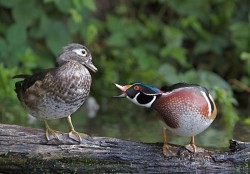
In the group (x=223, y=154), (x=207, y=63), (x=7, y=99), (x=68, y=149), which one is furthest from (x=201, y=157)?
(x=207, y=63)

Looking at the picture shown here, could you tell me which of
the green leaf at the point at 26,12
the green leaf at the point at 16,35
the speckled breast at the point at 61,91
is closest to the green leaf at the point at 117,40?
the green leaf at the point at 26,12

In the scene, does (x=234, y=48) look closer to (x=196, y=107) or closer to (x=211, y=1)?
(x=211, y=1)

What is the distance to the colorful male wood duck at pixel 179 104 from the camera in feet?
15.5

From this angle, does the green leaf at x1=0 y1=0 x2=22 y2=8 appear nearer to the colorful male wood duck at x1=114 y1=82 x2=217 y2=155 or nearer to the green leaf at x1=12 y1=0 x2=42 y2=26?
the green leaf at x1=12 y1=0 x2=42 y2=26

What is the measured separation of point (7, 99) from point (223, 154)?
319 centimetres

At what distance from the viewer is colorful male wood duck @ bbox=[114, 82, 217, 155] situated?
15.5 ft

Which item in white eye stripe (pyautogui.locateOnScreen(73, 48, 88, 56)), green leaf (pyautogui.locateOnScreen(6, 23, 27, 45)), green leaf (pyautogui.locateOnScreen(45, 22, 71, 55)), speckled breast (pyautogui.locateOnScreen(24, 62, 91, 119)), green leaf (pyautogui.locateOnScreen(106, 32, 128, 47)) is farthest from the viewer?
green leaf (pyautogui.locateOnScreen(106, 32, 128, 47))

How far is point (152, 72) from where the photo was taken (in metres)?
8.40

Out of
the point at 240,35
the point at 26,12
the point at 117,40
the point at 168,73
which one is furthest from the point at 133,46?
the point at 26,12

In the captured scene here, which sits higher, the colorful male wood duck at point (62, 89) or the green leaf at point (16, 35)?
the green leaf at point (16, 35)

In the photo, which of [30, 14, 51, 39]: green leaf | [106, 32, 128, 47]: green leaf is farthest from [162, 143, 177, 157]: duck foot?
[106, 32, 128, 47]: green leaf

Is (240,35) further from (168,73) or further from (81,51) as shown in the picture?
(81,51)

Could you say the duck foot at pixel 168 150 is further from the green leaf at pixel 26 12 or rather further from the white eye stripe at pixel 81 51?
the green leaf at pixel 26 12

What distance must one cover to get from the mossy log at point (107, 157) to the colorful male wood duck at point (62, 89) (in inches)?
3.8
